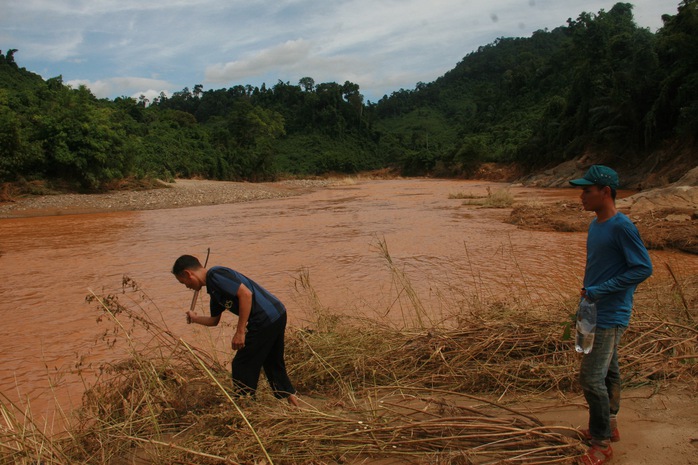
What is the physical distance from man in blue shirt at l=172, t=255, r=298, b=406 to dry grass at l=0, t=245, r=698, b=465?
17 centimetres

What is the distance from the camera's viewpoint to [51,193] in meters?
26.2

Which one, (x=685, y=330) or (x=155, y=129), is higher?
(x=155, y=129)

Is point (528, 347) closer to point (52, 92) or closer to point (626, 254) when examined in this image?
point (626, 254)

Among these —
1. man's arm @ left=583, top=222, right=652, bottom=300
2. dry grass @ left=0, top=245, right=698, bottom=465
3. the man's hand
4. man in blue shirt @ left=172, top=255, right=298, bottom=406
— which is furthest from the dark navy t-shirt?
man's arm @ left=583, top=222, right=652, bottom=300

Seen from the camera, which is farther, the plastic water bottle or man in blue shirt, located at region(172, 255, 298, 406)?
man in blue shirt, located at region(172, 255, 298, 406)

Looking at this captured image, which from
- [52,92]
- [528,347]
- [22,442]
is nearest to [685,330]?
[528,347]

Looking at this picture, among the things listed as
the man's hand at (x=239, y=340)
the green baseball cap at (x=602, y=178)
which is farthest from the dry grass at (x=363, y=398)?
the green baseball cap at (x=602, y=178)

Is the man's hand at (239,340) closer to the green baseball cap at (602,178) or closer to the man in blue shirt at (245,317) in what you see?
the man in blue shirt at (245,317)

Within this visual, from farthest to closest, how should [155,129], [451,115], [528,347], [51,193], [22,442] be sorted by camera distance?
[451,115], [155,129], [51,193], [528,347], [22,442]

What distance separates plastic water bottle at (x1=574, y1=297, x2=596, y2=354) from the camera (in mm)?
2775

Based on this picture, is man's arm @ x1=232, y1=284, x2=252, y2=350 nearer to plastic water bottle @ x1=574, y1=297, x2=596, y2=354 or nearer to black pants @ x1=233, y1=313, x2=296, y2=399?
black pants @ x1=233, y1=313, x2=296, y2=399

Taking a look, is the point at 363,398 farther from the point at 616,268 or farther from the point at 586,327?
the point at 616,268

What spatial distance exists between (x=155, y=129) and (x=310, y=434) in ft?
175

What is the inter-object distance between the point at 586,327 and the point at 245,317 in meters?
2.04
